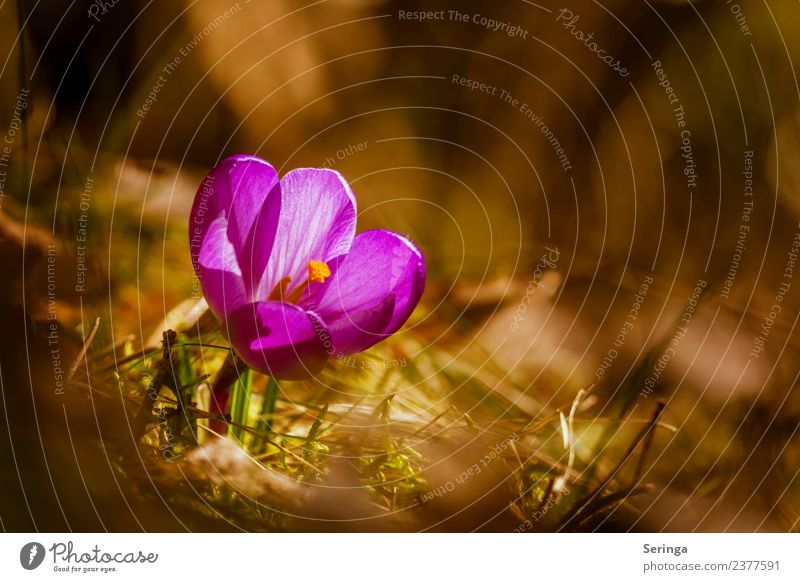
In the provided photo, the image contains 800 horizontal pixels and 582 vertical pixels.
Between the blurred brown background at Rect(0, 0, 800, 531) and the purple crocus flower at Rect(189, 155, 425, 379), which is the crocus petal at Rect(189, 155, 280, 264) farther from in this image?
the blurred brown background at Rect(0, 0, 800, 531)

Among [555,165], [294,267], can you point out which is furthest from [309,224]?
[555,165]

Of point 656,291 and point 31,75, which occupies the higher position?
point 31,75

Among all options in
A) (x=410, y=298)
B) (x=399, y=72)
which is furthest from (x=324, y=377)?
(x=399, y=72)

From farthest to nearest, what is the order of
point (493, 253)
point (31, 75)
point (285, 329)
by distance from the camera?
point (493, 253)
point (31, 75)
point (285, 329)

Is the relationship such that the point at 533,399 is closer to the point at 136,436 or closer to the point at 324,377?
the point at 324,377
